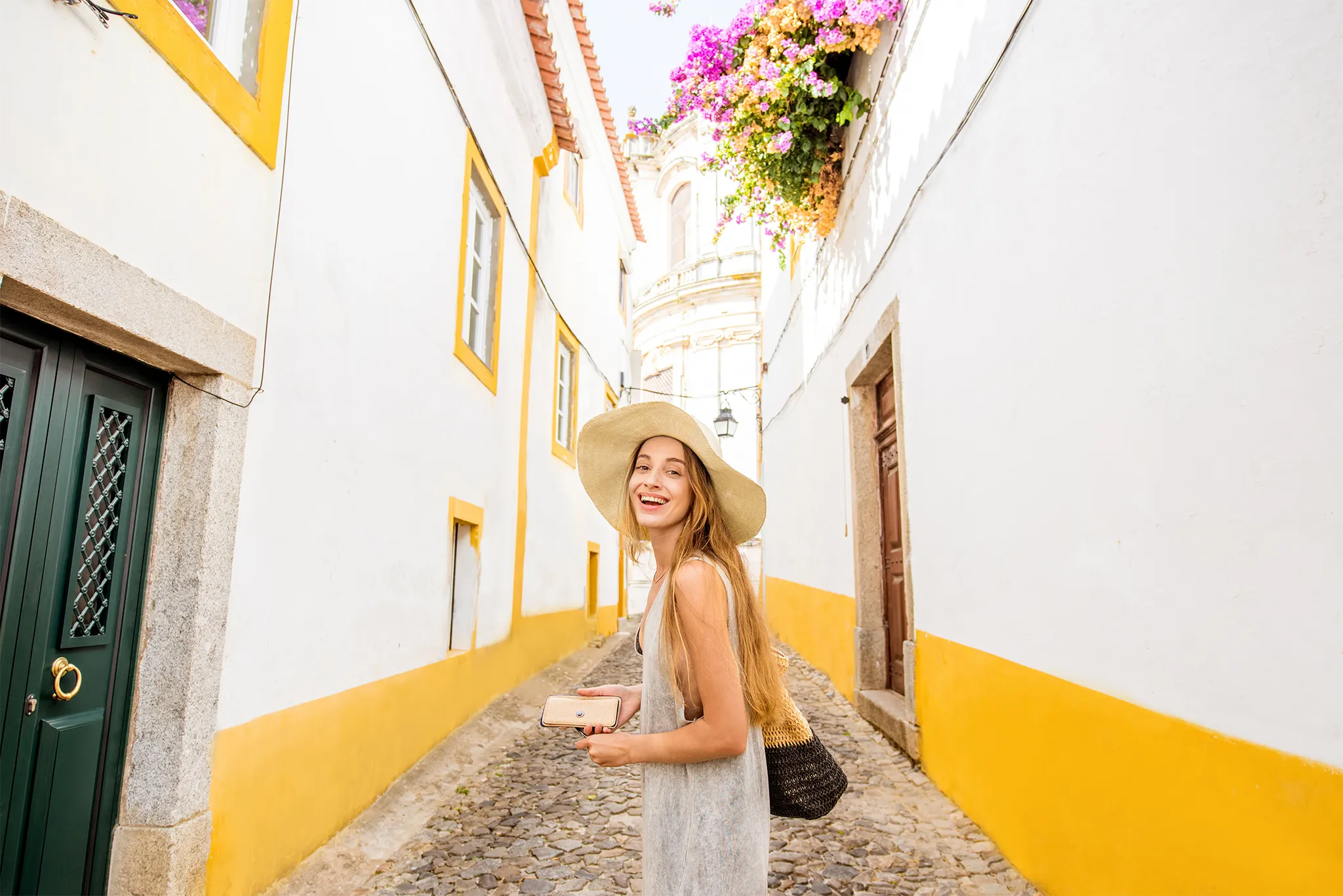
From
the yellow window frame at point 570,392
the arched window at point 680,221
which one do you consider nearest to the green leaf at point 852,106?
the yellow window frame at point 570,392

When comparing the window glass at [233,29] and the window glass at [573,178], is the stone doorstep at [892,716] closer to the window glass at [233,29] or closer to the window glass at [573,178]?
the window glass at [233,29]

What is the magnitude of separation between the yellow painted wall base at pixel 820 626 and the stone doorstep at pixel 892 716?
597 mm

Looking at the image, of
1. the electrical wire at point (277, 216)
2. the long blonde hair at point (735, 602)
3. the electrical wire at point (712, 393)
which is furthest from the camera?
the electrical wire at point (712, 393)

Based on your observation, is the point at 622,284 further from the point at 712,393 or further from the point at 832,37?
the point at 832,37

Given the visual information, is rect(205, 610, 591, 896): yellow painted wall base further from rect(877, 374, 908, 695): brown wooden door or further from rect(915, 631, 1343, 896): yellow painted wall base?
rect(877, 374, 908, 695): brown wooden door

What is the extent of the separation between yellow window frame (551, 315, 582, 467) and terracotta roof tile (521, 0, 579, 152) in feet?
6.93

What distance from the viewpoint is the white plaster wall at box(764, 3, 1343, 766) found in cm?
187

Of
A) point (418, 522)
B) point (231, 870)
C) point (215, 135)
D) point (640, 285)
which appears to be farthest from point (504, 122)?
point (640, 285)

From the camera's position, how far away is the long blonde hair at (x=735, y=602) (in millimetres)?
1574

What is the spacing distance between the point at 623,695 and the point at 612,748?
40 cm

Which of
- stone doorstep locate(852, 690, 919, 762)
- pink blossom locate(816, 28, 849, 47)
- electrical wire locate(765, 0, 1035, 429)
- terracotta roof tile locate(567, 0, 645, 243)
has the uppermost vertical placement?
terracotta roof tile locate(567, 0, 645, 243)

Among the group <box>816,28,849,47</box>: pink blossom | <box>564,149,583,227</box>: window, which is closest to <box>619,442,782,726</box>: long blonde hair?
<box>816,28,849,47</box>: pink blossom

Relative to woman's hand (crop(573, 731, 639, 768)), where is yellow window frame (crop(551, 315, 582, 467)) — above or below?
above

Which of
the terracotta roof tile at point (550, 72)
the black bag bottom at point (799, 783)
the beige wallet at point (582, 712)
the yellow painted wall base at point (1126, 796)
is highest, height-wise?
the terracotta roof tile at point (550, 72)
